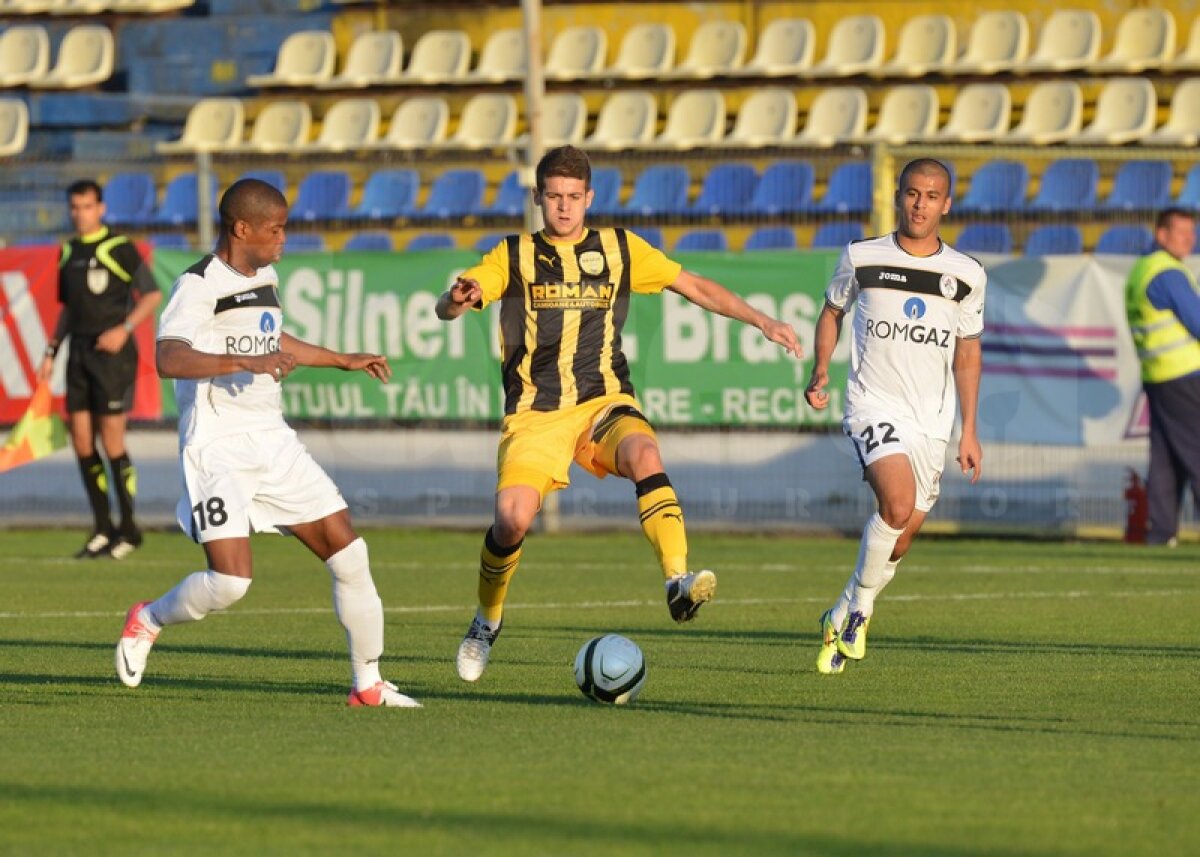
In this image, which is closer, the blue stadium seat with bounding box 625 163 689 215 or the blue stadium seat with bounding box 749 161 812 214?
the blue stadium seat with bounding box 625 163 689 215

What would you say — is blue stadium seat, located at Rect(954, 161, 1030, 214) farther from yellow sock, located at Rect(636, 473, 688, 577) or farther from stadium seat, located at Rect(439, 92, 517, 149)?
yellow sock, located at Rect(636, 473, 688, 577)

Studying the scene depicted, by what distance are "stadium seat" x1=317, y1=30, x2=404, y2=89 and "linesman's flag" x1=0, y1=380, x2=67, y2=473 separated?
30.4 feet

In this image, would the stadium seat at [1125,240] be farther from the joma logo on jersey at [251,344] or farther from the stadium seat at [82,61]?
the stadium seat at [82,61]

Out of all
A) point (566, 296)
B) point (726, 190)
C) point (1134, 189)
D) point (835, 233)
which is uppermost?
point (726, 190)

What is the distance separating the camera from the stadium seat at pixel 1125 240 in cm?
1789

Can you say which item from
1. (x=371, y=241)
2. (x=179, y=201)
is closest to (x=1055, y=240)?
(x=371, y=241)

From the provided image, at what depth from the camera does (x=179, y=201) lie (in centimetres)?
2208

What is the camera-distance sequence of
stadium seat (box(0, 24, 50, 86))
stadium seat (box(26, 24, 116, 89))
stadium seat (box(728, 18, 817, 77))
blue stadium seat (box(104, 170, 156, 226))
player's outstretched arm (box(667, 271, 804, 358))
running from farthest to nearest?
stadium seat (box(0, 24, 50, 86)) → stadium seat (box(26, 24, 116, 89)) → stadium seat (box(728, 18, 817, 77)) → blue stadium seat (box(104, 170, 156, 226)) → player's outstretched arm (box(667, 271, 804, 358))

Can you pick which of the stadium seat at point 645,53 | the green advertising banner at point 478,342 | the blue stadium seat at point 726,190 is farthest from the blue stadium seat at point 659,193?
the stadium seat at point 645,53

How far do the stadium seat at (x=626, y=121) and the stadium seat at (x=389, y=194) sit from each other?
3.04 meters

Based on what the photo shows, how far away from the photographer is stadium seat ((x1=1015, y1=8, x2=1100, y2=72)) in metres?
23.1

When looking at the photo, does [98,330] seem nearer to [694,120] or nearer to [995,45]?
[694,120]

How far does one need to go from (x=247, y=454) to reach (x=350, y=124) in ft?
57.3

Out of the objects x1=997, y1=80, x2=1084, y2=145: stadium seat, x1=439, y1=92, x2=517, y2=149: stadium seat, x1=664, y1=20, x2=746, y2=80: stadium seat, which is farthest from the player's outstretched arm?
x1=664, y1=20, x2=746, y2=80: stadium seat
